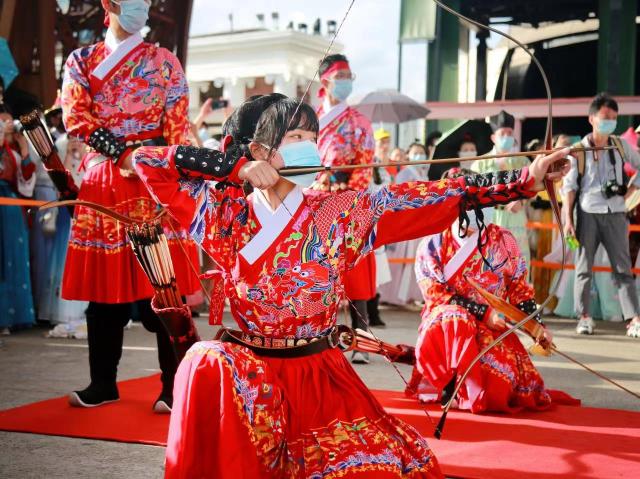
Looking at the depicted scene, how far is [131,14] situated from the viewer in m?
3.73

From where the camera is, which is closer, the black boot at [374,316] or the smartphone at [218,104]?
the smartphone at [218,104]

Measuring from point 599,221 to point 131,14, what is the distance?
14.4 ft

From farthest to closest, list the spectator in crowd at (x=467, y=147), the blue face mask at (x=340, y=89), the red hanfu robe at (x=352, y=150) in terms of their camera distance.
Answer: the spectator in crowd at (x=467, y=147) < the blue face mask at (x=340, y=89) < the red hanfu robe at (x=352, y=150)

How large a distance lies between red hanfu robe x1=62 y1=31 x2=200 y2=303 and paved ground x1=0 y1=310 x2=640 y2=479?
2.29 feet

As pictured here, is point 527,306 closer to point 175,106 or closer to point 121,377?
point 175,106

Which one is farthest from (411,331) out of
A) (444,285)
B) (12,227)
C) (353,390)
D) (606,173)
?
(353,390)

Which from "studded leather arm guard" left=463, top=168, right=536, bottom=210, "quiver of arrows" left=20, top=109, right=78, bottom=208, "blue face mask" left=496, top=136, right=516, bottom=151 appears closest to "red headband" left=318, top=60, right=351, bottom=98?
"blue face mask" left=496, top=136, right=516, bottom=151

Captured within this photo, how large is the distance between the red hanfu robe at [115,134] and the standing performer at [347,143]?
1393mm

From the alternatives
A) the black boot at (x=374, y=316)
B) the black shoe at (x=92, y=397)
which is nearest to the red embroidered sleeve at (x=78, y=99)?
the black shoe at (x=92, y=397)

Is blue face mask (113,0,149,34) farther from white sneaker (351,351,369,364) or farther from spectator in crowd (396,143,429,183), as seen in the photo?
Answer: spectator in crowd (396,143,429,183)

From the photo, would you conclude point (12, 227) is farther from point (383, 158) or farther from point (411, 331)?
point (383, 158)

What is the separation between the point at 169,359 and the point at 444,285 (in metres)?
1.36

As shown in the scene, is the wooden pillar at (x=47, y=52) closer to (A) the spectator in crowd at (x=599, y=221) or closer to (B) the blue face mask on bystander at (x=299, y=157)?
(A) the spectator in crowd at (x=599, y=221)

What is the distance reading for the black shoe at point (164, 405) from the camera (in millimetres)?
3656
